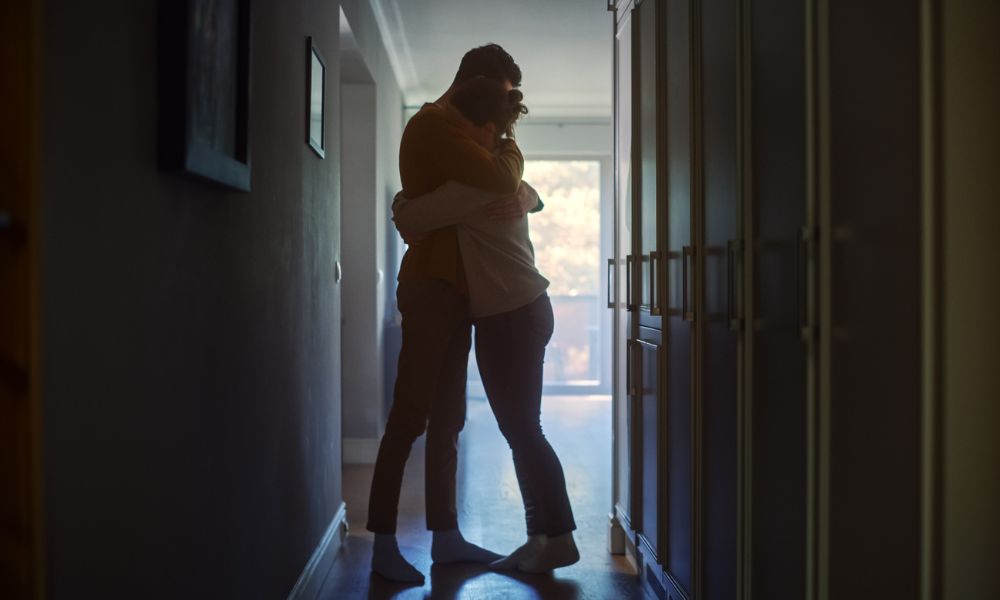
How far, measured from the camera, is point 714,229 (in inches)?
73.2

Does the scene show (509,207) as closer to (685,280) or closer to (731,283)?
(685,280)

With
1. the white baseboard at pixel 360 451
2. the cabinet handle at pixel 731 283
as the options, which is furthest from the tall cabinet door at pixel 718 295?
the white baseboard at pixel 360 451

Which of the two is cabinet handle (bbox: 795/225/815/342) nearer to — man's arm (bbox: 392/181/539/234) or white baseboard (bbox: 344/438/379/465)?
man's arm (bbox: 392/181/539/234)

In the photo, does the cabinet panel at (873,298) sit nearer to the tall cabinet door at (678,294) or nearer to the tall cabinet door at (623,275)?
the tall cabinet door at (678,294)

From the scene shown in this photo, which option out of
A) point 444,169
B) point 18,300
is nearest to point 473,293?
point 444,169

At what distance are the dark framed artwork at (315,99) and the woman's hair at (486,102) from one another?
40 cm

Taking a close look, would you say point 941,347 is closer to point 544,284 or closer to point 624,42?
point 544,284

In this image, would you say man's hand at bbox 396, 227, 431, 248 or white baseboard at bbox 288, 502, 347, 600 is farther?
man's hand at bbox 396, 227, 431, 248

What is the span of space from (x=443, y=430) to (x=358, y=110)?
2.48 m

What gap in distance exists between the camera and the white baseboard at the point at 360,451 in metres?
4.45

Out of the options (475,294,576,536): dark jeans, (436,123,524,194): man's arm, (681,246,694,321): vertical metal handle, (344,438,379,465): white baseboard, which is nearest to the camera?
(681,246,694,321): vertical metal handle

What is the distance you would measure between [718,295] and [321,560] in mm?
1410

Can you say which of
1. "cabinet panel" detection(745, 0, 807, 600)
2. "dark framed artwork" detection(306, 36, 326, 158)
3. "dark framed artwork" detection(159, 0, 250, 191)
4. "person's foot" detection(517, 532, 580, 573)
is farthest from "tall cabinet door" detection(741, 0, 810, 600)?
"dark framed artwork" detection(306, 36, 326, 158)

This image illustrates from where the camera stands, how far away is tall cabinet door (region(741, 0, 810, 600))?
139cm
